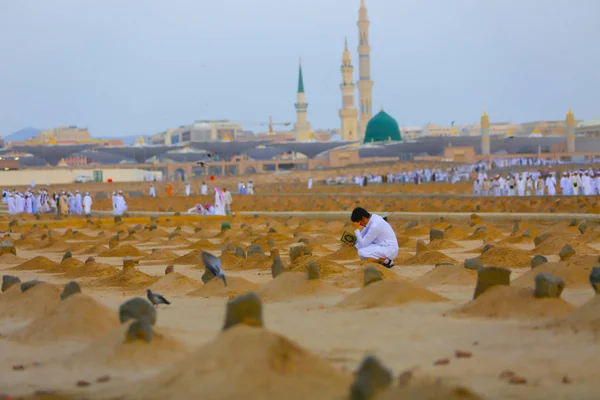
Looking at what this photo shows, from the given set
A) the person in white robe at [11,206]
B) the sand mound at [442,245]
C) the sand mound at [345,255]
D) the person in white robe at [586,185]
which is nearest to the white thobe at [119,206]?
the person in white robe at [11,206]

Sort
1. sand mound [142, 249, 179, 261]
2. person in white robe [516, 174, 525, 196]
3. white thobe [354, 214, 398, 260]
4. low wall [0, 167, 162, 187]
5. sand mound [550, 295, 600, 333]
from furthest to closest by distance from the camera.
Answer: low wall [0, 167, 162, 187] → person in white robe [516, 174, 525, 196] → sand mound [142, 249, 179, 261] → white thobe [354, 214, 398, 260] → sand mound [550, 295, 600, 333]

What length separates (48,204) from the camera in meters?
38.7

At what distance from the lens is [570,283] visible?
28.8ft

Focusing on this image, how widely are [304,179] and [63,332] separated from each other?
65611 millimetres

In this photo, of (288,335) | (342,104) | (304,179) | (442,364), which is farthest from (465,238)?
(342,104)

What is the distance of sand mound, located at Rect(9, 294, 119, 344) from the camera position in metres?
6.98

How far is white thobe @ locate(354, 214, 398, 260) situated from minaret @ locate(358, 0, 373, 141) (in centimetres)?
9515

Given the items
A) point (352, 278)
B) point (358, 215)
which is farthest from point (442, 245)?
point (352, 278)

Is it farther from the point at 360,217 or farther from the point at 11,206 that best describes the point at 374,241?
the point at 11,206

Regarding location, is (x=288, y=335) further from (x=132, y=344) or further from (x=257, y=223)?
(x=257, y=223)

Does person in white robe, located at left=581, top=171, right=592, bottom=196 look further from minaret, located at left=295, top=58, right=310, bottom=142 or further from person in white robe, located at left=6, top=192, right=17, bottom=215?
minaret, located at left=295, top=58, right=310, bottom=142

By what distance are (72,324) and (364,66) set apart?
101 metres

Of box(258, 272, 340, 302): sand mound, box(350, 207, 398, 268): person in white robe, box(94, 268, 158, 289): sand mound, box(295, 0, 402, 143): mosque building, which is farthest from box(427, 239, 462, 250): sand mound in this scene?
box(295, 0, 402, 143): mosque building

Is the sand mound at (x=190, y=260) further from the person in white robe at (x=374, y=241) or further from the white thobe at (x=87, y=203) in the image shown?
the white thobe at (x=87, y=203)
